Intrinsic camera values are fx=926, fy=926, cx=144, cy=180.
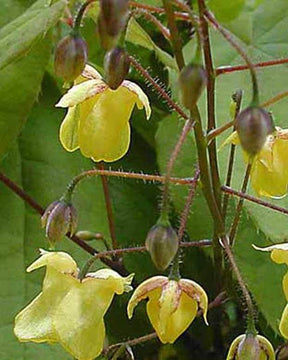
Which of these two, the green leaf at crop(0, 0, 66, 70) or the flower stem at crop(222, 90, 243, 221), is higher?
the green leaf at crop(0, 0, 66, 70)

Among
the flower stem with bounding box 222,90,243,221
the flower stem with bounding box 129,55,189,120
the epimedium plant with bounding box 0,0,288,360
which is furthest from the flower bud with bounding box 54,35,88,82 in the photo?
the flower stem with bounding box 222,90,243,221

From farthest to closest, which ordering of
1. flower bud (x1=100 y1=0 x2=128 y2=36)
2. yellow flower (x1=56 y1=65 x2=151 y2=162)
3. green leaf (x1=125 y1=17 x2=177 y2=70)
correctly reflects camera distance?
green leaf (x1=125 y1=17 x2=177 y2=70) < yellow flower (x1=56 y1=65 x2=151 y2=162) < flower bud (x1=100 y1=0 x2=128 y2=36)

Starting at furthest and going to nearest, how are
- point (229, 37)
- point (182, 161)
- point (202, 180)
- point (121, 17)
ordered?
point (182, 161)
point (202, 180)
point (229, 37)
point (121, 17)

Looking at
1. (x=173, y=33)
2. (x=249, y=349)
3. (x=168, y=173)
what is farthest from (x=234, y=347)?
(x=173, y=33)

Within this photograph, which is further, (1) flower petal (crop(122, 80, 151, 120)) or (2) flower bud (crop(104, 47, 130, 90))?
(1) flower petal (crop(122, 80, 151, 120))

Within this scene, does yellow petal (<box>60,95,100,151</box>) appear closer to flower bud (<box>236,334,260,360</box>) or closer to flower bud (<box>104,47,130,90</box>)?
flower bud (<box>104,47,130,90</box>)

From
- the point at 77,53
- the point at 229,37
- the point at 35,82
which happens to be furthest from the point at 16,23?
the point at 229,37

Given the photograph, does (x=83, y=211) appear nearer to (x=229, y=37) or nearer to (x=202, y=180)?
(x=202, y=180)
